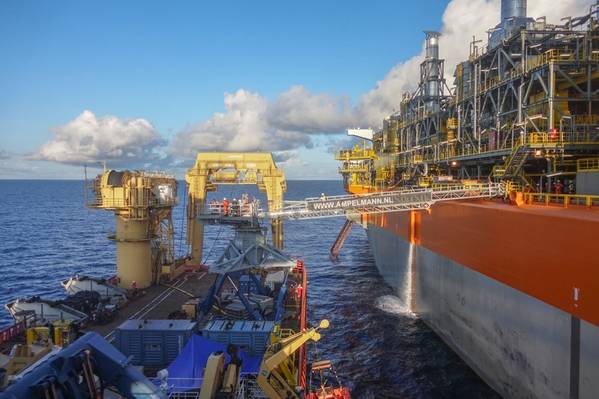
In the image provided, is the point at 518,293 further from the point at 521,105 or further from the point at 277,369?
the point at 521,105

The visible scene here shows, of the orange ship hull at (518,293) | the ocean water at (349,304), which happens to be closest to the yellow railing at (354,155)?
the ocean water at (349,304)

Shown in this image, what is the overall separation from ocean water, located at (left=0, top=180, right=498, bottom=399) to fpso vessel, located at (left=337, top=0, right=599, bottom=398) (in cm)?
130

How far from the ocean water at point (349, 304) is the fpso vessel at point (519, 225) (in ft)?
4.27

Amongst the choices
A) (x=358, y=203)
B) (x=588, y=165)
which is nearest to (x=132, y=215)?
(x=358, y=203)

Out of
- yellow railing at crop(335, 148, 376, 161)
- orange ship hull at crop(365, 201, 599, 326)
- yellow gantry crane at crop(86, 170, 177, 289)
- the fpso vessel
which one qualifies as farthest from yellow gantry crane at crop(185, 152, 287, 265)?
yellow railing at crop(335, 148, 376, 161)

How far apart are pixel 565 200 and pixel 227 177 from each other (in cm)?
2199

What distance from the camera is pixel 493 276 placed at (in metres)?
19.3

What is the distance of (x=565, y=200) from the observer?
1777cm

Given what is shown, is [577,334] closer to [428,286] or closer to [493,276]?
[493,276]

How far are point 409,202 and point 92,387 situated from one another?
19.7m

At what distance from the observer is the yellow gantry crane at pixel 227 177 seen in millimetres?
31375

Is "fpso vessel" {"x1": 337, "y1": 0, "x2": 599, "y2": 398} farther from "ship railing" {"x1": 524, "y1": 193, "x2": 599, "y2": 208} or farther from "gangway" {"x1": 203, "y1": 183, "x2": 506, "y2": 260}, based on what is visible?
"gangway" {"x1": 203, "y1": 183, "x2": 506, "y2": 260}

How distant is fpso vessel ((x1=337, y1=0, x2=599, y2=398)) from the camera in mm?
14562

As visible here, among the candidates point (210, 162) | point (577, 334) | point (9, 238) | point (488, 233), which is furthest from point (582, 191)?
point (9, 238)
